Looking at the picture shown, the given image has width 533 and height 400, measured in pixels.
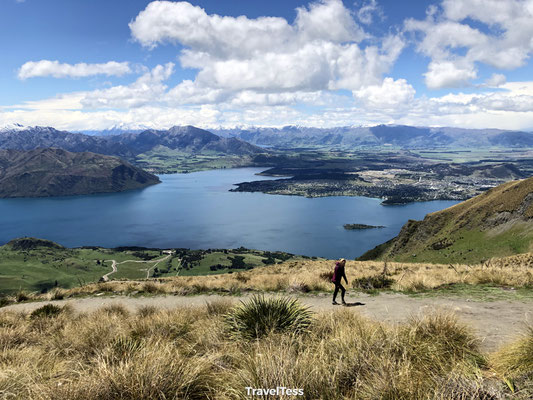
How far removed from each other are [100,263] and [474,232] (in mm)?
133673

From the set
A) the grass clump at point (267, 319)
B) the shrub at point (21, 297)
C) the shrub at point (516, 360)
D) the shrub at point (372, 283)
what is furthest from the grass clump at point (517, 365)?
the shrub at point (21, 297)

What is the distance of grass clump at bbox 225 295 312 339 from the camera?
24.9 ft

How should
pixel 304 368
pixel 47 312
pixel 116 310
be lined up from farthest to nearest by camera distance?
pixel 47 312
pixel 116 310
pixel 304 368

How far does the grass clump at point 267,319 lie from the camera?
7.60 metres

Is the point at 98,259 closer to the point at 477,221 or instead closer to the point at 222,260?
the point at 222,260

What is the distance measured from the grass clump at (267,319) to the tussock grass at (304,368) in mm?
138

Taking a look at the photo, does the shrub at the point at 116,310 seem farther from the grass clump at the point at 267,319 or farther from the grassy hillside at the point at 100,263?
the grassy hillside at the point at 100,263

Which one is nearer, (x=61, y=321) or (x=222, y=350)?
(x=222, y=350)

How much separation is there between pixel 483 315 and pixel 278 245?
463 ft

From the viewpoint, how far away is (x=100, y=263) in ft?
448

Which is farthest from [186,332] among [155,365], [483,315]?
[483,315]

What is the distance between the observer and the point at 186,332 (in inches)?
361

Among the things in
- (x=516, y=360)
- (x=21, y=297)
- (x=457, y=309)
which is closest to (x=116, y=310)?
(x=21, y=297)

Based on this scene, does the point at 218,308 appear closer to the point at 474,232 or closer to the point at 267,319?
the point at 267,319
